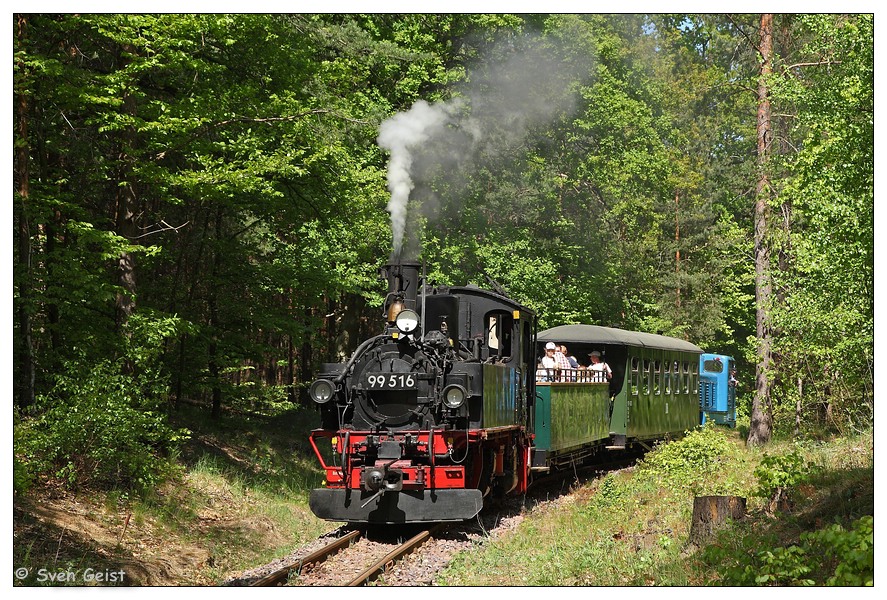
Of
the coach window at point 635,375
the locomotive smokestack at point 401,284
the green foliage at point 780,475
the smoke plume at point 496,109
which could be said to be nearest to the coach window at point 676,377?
the coach window at point 635,375

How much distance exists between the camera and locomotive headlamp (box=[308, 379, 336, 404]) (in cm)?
1087

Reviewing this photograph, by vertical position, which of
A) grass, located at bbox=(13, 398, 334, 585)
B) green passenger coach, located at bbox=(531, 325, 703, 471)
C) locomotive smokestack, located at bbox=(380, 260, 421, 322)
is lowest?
grass, located at bbox=(13, 398, 334, 585)

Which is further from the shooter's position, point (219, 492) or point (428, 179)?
point (428, 179)

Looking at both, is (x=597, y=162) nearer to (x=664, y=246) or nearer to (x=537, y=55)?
(x=537, y=55)

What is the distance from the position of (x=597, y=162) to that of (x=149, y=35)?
1437cm

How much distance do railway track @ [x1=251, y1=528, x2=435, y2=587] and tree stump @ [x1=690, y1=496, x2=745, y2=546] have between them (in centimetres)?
292

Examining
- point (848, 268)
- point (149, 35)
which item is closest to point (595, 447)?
point (848, 268)

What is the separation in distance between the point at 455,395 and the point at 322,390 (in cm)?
163

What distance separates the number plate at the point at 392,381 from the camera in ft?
35.0

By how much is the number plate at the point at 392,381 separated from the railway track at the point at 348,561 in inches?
64.9

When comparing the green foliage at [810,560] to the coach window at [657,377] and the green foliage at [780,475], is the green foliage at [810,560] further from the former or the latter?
the coach window at [657,377]

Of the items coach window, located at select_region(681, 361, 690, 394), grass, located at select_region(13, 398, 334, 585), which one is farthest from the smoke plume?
coach window, located at select_region(681, 361, 690, 394)

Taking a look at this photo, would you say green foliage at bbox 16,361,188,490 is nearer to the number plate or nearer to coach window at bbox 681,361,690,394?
the number plate
